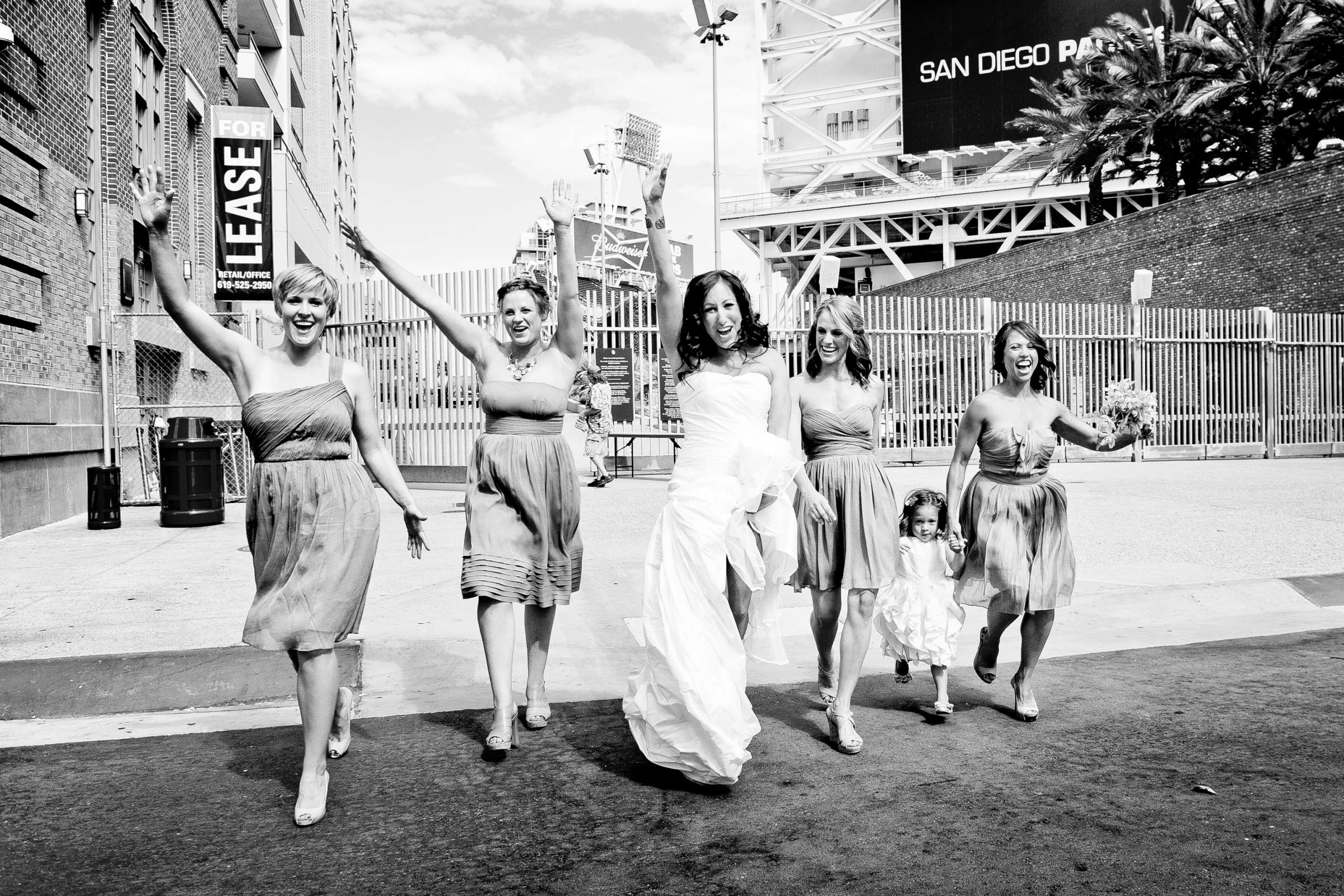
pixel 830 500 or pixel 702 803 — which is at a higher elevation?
pixel 830 500

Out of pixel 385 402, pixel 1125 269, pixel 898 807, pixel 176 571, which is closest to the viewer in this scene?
pixel 898 807

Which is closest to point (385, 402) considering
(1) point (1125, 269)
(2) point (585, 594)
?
(2) point (585, 594)

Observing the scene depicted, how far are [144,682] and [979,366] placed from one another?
1820 centimetres

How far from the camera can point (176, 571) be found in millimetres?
8461

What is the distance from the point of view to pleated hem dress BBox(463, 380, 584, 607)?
15.1ft

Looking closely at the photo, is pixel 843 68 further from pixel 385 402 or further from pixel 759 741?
pixel 759 741

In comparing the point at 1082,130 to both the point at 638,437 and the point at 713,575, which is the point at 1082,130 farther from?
the point at 713,575

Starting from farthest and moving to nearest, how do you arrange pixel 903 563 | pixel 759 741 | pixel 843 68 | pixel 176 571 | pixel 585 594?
pixel 843 68
pixel 176 571
pixel 585 594
pixel 903 563
pixel 759 741

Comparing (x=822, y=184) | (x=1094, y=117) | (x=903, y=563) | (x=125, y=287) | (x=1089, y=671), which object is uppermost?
(x=822, y=184)

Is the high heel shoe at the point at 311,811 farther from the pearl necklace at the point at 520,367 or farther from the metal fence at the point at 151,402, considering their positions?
the metal fence at the point at 151,402

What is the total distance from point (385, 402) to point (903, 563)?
560 inches

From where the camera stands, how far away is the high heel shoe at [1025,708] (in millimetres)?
4820

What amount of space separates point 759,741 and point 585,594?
327 cm

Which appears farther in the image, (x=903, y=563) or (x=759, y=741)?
(x=903, y=563)
